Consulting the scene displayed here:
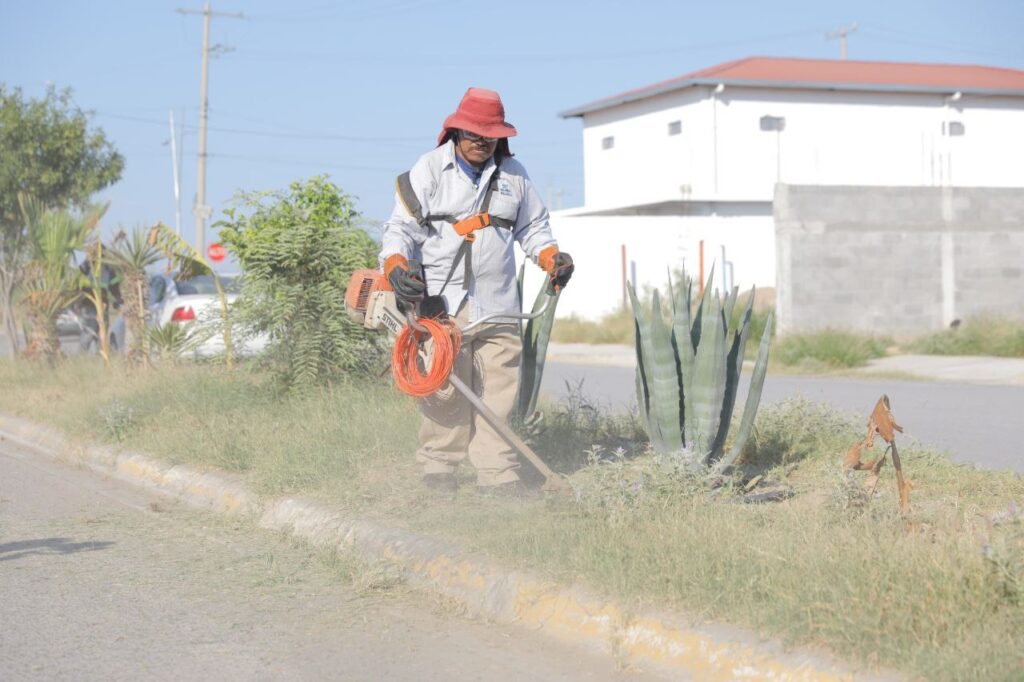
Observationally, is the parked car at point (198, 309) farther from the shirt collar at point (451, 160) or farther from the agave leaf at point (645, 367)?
the agave leaf at point (645, 367)

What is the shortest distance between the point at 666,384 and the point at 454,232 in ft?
4.10

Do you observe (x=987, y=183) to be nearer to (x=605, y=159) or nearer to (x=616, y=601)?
(x=605, y=159)

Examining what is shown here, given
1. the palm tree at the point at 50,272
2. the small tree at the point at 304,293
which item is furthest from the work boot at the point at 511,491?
the palm tree at the point at 50,272

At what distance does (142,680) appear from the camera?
4121 mm

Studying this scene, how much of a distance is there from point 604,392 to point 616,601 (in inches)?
373

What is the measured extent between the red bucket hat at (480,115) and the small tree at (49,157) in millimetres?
13744

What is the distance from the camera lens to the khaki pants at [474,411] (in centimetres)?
613

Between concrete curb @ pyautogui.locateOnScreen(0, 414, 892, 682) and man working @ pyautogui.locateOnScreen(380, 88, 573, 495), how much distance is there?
70 centimetres

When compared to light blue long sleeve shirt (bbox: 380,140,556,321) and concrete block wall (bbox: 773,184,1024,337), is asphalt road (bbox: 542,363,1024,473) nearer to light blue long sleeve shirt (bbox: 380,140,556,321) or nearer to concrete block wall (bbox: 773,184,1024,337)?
light blue long sleeve shirt (bbox: 380,140,556,321)

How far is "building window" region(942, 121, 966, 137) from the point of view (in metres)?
36.4

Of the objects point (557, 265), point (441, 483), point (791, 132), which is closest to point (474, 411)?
point (441, 483)

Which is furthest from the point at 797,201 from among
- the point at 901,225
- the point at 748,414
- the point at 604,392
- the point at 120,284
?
the point at 748,414

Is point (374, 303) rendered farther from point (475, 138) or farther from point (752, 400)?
point (752, 400)

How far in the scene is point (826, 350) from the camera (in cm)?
1670
